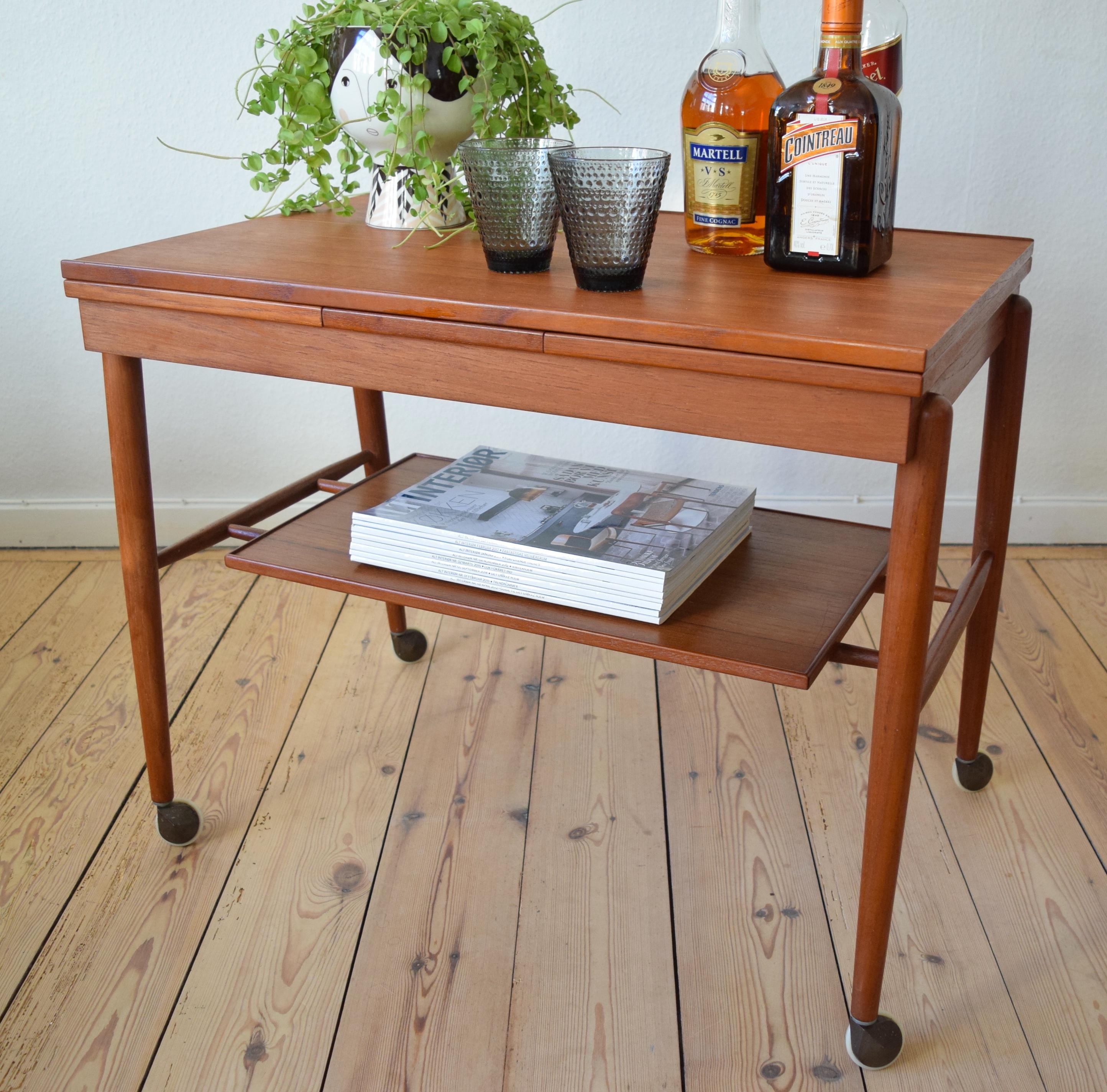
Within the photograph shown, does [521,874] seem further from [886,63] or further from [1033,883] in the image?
[886,63]

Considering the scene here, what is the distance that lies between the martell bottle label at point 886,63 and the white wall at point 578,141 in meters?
0.63

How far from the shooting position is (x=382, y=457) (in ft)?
5.26

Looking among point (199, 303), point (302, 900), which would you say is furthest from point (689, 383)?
point (302, 900)

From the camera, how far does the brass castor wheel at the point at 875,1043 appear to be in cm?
105

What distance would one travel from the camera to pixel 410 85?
1.15 meters

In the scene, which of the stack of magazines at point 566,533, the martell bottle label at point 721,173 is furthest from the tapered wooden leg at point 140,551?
the martell bottle label at point 721,173

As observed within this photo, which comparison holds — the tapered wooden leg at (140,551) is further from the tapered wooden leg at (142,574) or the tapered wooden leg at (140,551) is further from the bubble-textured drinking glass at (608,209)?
the bubble-textured drinking glass at (608,209)

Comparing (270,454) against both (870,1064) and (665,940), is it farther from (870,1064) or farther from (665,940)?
(870,1064)

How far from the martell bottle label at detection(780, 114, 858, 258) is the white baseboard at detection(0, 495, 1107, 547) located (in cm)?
110

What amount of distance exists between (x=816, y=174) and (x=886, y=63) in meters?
0.28

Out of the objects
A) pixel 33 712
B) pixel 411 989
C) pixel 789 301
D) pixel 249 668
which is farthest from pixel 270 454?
pixel 789 301

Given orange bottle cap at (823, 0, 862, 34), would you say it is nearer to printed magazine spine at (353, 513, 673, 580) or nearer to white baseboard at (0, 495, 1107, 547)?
printed magazine spine at (353, 513, 673, 580)

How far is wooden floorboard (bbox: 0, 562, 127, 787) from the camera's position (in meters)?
1.61

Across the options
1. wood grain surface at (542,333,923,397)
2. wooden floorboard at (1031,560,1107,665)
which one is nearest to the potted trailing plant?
wood grain surface at (542,333,923,397)
